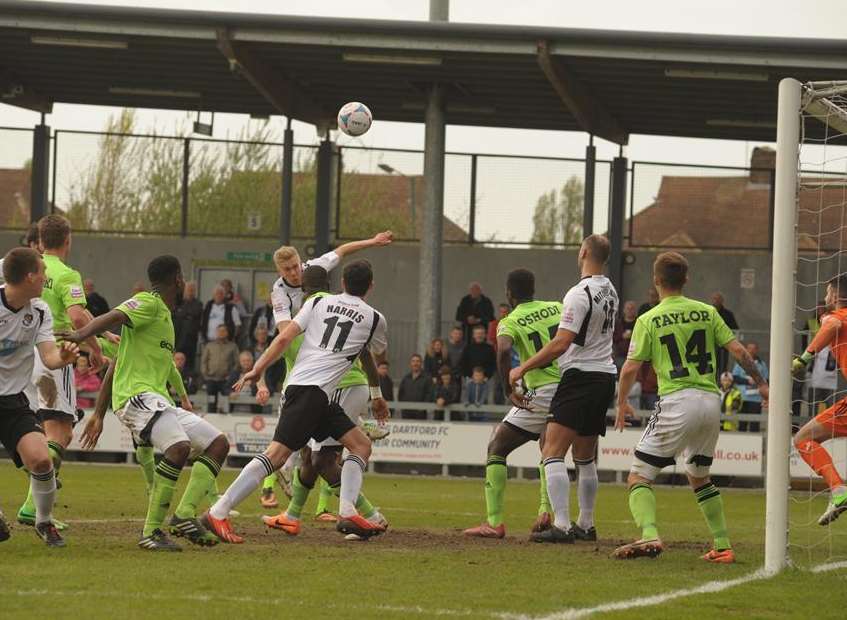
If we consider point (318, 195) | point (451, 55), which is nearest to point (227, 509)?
point (451, 55)

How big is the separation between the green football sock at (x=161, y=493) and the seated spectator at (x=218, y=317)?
1497 cm

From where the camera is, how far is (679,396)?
9.95 metres

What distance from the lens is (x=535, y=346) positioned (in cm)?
1162

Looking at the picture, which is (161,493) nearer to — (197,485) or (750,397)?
(197,485)

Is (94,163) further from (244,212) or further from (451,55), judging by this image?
(451,55)

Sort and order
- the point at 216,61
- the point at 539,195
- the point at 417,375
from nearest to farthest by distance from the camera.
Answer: the point at 417,375
the point at 216,61
the point at 539,195

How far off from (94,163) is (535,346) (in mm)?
19868

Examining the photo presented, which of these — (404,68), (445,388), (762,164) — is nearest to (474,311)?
(445,388)

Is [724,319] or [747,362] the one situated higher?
[724,319]

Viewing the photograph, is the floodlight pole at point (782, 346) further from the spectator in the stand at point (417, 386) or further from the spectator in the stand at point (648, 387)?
the spectator in the stand at point (417, 386)

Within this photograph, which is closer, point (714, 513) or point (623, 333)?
point (714, 513)

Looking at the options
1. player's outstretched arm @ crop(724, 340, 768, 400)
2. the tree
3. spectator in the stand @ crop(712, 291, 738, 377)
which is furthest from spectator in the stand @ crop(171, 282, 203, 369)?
player's outstretched arm @ crop(724, 340, 768, 400)

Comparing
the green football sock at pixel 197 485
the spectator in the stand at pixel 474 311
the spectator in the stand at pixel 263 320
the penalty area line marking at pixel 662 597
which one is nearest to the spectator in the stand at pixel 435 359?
the spectator in the stand at pixel 474 311

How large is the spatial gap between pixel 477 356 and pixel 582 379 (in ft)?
41.5
